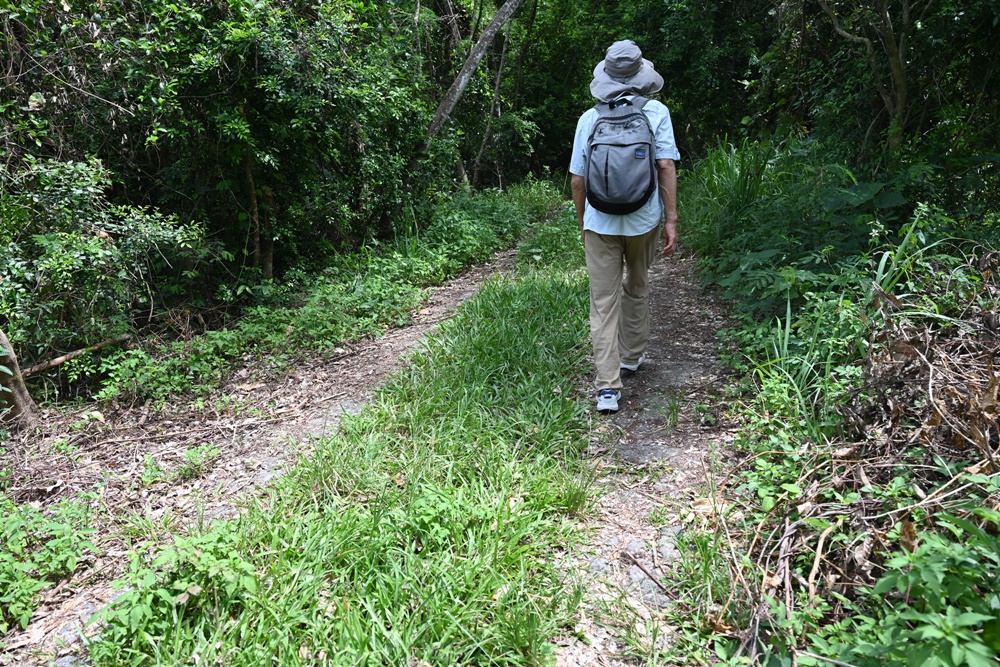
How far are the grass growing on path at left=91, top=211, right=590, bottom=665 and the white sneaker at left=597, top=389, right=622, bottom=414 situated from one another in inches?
5.4

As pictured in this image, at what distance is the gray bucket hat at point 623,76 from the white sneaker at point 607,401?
1635 mm

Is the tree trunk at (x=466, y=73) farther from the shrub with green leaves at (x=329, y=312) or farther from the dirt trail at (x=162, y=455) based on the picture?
→ the dirt trail at (x=162, y=455)

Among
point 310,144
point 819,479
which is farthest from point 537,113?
point 819,479

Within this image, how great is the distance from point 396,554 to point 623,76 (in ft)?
8.76

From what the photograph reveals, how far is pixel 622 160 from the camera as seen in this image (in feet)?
10.8

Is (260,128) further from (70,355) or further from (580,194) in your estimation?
(580,194)

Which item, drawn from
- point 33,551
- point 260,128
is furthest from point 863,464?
point 260,128

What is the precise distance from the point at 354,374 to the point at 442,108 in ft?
16.8

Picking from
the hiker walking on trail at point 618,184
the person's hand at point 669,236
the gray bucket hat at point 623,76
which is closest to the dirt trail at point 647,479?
the hiker walking on trail at point 618,184

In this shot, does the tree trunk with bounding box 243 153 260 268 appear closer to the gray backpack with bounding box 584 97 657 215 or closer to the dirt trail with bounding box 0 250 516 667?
the dirt trail with bounding box 0 250 516 667

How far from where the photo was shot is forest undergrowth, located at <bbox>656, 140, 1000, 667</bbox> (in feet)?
5.88

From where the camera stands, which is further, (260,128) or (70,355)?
(260,128)

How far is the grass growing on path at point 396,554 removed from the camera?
2283 millimetres

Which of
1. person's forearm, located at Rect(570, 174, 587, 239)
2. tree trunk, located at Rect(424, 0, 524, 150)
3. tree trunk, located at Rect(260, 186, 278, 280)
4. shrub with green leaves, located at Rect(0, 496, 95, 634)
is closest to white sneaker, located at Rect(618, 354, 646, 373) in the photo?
person's forearm, located at Rect(570, 174, 587, 239)
